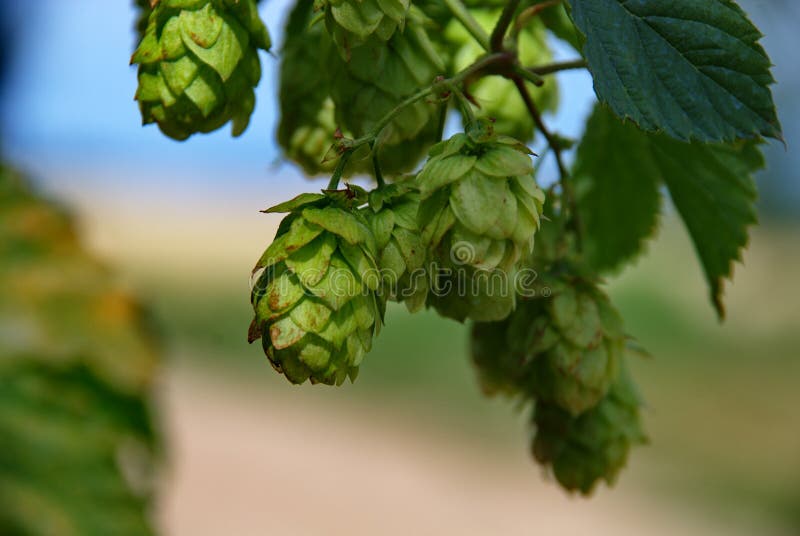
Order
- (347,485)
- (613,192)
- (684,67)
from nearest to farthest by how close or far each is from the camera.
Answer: (684,67) < (613,192) < (347,485)

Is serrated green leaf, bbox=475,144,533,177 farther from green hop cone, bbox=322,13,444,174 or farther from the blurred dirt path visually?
the blurred dirt path

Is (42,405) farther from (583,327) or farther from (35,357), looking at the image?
(583,327)

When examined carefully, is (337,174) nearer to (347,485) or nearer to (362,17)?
(362,17)

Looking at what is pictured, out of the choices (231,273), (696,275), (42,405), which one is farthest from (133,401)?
(231,273)

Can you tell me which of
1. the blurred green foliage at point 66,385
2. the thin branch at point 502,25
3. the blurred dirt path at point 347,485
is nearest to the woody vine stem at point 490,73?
the thin branch at point 502,25

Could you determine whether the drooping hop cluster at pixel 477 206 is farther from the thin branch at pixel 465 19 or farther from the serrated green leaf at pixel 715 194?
the serrated green leaf at pixel 715 194

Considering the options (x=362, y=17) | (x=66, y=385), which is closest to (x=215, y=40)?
(x=362, y=17)
